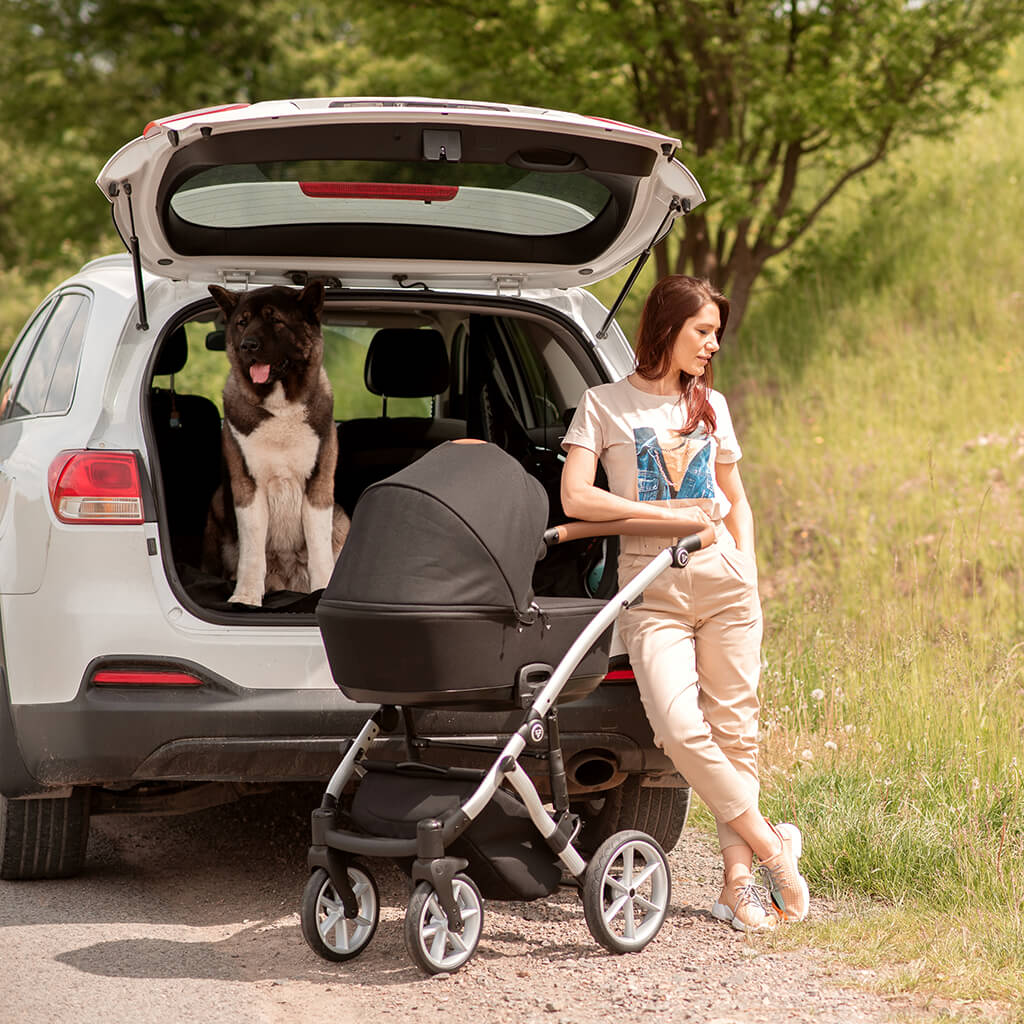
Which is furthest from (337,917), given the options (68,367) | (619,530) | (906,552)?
(906,552)

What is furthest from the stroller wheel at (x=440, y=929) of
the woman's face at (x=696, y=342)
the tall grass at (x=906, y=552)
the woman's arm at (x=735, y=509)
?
the woman's face at (x=696, y=342)

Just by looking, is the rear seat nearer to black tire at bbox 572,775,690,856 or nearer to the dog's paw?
the dog's paw

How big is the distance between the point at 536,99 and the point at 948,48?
3269 mm

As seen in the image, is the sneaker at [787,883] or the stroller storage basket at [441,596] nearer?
the stroller storage basket at [441,596]

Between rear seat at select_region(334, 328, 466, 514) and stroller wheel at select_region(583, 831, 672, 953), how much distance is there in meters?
2.47

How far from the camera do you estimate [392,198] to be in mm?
4398

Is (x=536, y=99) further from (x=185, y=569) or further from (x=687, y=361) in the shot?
(x=687, y=361)

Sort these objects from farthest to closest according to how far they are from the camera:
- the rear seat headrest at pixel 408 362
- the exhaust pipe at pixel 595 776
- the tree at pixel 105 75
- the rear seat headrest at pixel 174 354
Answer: the tree at pixel 105 75 → the rear seat headrest at pixel 408 362 → the rear seat headrest at pixel 174 354 → the exhaust pipe at pixel 595 776

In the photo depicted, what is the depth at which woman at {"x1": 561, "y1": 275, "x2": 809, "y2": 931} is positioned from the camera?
150 inches

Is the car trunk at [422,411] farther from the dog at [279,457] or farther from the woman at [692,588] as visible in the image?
the woman at [692,588]

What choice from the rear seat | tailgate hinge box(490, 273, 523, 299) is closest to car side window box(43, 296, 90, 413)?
tailgate hinge box(490, 273, 523, 299)

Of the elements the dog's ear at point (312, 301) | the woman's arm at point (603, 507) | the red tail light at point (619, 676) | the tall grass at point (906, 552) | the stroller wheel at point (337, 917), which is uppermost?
the dog's ear at point (312, 301)

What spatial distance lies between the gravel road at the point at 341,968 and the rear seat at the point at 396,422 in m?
1.97

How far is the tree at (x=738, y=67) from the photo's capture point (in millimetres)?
10570
